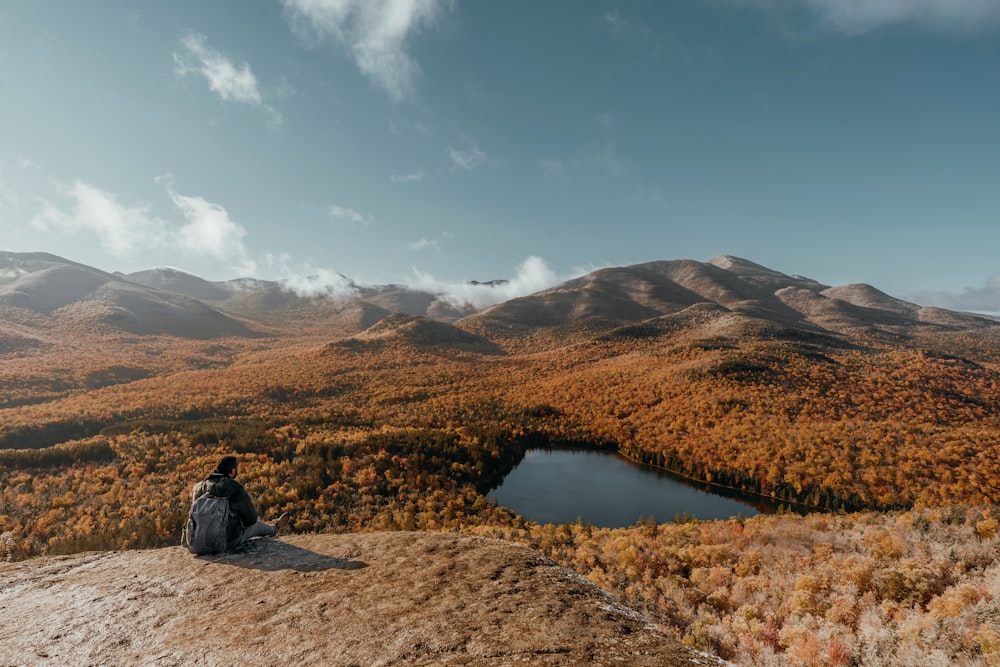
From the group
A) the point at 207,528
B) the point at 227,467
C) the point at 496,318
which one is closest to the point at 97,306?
the point at 496,318

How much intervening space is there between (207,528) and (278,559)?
1592 mm

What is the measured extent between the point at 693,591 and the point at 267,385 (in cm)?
7682

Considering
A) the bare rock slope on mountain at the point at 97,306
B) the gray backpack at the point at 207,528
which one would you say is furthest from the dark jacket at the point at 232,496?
the bare rock slope on mountain at the point at 97,306

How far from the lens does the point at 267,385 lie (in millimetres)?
72000

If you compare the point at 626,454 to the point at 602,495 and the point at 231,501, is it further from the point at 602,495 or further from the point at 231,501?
the point at 231,501

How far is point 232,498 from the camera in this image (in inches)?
317

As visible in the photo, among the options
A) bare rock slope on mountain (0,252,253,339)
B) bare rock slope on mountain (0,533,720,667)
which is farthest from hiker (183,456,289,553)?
bare rock slope on mountain (0,252,253,339)

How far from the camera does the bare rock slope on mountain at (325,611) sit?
4480mm

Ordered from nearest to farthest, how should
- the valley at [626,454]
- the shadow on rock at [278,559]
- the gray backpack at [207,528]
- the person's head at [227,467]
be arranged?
the shadow on rock at [278,559]
the gray backpack at [207,528]
the person's head at [227,467]
the valley at [626,454]

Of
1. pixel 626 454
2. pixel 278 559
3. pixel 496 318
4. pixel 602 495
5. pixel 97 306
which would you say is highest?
pixel 97 306

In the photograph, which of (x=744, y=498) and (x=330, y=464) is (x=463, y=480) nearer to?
(x=330, y=464)

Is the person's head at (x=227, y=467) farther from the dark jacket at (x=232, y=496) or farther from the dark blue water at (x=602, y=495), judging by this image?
the dark blue water at (x=602, y=495)

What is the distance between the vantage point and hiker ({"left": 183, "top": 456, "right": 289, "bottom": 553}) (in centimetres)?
795

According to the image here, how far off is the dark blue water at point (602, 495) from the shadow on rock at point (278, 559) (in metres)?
27.5
